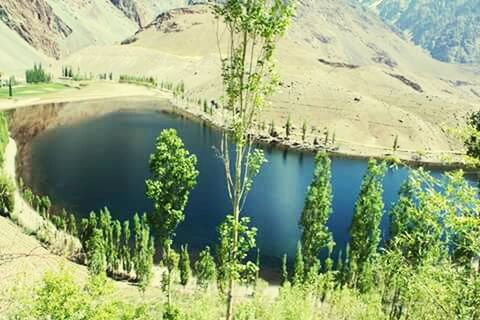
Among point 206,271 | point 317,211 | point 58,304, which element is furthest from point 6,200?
point 58,304

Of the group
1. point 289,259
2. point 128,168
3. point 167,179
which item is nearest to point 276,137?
point 128,168

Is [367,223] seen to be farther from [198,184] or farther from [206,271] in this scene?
[198,184]

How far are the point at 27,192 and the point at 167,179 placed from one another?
63141 millimetres

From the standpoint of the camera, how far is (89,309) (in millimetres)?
20578

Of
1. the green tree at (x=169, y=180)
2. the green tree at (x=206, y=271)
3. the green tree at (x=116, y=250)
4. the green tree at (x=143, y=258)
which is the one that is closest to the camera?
the green tree at (x=169, y=180)

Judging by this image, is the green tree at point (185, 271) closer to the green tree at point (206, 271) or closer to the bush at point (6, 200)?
the green tree at point (206, 271)

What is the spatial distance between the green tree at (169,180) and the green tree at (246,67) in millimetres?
13991

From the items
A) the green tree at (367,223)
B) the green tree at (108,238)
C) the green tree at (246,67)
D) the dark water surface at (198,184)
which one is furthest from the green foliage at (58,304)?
the dark water surface at (198,184)

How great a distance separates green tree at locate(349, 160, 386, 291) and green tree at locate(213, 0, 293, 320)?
35.7 meters

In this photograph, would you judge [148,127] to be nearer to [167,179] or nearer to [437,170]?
[437,170]

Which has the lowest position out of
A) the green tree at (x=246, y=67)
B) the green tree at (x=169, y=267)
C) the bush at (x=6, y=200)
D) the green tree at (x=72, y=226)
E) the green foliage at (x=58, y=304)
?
the green tree at (x=72, y=226)

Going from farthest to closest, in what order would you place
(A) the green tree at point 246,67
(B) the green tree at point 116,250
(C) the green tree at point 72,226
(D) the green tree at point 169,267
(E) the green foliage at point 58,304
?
1. (C) the green tree at point 72,226
2. (B) the green tree at point 116,250
3. (D) the green tree at point 169,267
4. (E) the green foliage at point 58,304
5. (A) the green tree at point 246,67

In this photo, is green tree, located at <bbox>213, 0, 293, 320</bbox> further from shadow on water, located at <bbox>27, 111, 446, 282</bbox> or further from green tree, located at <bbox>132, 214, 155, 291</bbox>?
green tree, located at <bbox>132, 214, 155, 291</bbox>

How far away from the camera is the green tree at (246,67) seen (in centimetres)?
1845
